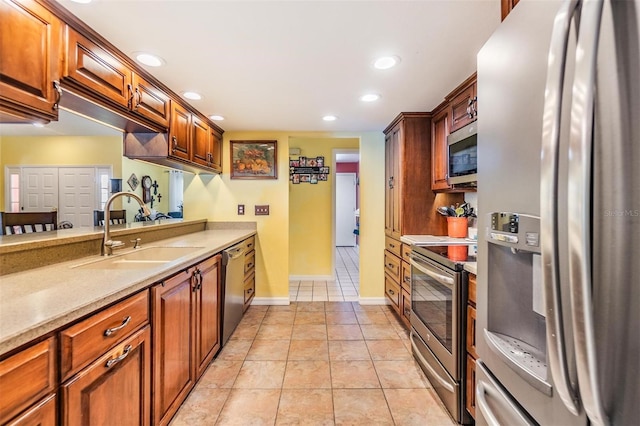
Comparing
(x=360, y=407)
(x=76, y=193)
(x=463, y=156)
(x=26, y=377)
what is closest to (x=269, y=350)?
(x=360, y=407)

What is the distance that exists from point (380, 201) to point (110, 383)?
10.1 feet

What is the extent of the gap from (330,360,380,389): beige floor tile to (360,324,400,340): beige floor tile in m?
0.45

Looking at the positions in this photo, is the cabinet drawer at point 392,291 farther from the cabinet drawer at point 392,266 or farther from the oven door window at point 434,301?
the oven door window at point 434,301

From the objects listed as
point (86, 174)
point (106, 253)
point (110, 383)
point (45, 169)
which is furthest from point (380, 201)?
point (45, 169)

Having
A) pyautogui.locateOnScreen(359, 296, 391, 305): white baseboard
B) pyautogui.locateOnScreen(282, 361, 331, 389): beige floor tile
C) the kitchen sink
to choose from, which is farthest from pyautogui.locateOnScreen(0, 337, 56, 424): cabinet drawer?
pyautogui.locateOnScreen(359, 296, 391, 305): white baseboard

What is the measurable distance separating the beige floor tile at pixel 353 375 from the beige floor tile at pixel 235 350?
754mm

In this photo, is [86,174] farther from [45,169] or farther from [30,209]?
[30,209]

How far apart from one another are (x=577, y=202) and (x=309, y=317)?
291cm

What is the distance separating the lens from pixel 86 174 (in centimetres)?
333

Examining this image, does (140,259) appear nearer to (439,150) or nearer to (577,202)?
(577,202)

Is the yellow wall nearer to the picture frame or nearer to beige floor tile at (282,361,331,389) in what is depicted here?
the picture frame

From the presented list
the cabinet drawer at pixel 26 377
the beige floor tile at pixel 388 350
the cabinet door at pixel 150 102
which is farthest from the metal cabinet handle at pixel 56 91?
the beige floor tile at pixel 388 350

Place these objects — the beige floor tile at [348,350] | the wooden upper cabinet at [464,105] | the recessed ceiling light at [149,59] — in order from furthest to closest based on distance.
Result: 1. the beige floor tile at [348,350]
2. the wooden upper cabinet at [464,105]
3. the recessed ceiling light at [149,59]

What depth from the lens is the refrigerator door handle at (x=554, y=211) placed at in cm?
56
